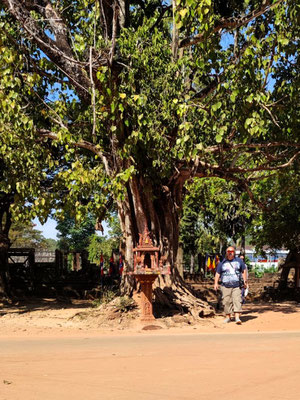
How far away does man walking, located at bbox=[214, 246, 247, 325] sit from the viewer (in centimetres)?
1183

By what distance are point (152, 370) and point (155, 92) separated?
23.4 feet

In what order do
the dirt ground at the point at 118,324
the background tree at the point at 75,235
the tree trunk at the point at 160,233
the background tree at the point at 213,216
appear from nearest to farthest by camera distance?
the dirt ground at the point at 118,324 → the tree trunk at the point at 160,233 → the background tree at the point at 213,216 → the background tree at the point at 75,235

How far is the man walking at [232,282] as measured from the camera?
11.8m

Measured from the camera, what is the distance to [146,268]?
1152 cm

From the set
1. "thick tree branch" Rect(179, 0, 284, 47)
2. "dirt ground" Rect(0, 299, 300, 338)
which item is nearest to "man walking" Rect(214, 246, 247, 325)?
"dirt ground" Rect(0, 299, 300, 338)

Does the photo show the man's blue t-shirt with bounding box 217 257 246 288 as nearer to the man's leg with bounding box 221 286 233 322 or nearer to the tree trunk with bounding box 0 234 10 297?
the man's leg with bounding box 221 286 233 322

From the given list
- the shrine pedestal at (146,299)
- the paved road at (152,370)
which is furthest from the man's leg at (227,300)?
the paved road at (152,370)

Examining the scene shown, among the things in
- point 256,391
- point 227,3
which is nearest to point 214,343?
point 256,391

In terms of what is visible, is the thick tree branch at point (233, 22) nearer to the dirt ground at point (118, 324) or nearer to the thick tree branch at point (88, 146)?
the thick tree branch at point (88, 146)

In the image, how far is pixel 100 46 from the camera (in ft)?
38.9

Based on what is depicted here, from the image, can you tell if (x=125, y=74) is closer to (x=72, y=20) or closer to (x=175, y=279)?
(x=72, y=20)

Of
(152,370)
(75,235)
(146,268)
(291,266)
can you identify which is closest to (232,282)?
(146,268)

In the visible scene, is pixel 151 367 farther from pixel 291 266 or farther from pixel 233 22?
pixel 291 266

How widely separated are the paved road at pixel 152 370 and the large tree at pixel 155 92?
14.1ft
